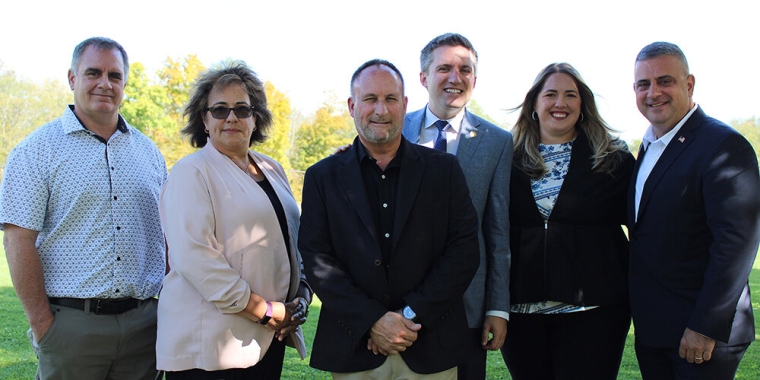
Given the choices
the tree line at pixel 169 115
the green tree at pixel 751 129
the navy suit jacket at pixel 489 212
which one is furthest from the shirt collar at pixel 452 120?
the green tree at pixel 751 129

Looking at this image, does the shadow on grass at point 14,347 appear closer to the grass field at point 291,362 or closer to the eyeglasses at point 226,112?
the grass field at point 291,362

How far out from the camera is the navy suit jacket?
360cm

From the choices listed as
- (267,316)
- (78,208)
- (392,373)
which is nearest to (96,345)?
(78,208)

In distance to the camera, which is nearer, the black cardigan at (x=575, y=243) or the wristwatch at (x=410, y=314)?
the wristwatch at (x=410, y=314)

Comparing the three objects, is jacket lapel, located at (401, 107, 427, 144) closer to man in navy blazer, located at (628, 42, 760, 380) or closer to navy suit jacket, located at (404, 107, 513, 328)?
navy suit jacket, located at (404, 107, 513, 328)

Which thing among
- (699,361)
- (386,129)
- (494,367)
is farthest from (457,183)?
(494,367)

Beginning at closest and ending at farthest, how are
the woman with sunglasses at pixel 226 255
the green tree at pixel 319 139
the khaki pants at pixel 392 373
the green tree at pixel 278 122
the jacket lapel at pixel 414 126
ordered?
the khaki pants at pixel 392 373 < the woman with sunglasses at pixel 226 255 < the jacket lapel at pixel 414 126 < the green tree at pixel 278 122 < the green tree at pixel 319 139

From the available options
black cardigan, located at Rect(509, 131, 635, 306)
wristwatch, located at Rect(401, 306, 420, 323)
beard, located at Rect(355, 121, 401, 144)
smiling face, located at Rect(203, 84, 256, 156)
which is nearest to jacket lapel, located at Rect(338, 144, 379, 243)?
beard, located at Rect(355, 121, 401, 144)

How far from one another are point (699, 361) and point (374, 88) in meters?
2.33

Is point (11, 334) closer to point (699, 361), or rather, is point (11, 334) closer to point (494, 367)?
point (494, 367)

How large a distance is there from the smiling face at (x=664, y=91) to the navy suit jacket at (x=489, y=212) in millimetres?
933

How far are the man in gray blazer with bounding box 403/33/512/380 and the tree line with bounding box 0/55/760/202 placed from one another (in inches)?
772

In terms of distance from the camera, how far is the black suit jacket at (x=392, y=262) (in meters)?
3.04

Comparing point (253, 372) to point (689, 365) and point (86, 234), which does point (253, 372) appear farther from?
point (689, 365)
